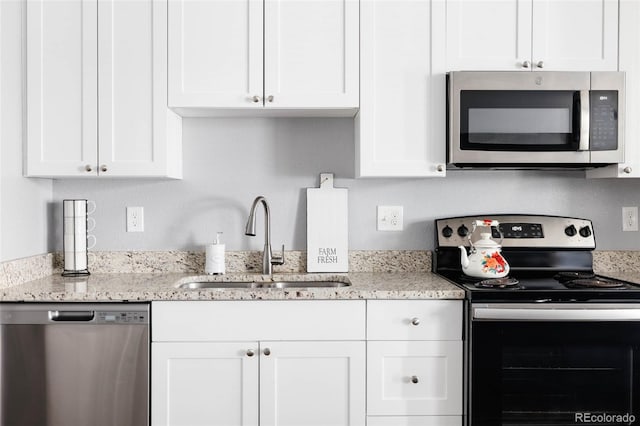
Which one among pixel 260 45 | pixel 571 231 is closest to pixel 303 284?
pixel 260 45

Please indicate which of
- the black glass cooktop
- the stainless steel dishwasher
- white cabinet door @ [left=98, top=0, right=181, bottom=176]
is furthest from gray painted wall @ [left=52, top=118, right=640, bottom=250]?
the stainless steel dishwasher

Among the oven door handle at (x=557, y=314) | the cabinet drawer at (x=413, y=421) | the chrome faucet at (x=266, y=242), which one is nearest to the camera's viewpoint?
the oven door handle at (x=557, y=314)

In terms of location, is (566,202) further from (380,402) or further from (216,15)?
(216,15)

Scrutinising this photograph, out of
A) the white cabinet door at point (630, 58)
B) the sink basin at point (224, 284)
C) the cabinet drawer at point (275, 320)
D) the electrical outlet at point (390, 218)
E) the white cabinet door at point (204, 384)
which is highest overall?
the white cabinet door at point (630, 58)

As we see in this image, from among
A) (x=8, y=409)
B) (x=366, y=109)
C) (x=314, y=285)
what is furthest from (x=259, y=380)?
(x=366, y=109)

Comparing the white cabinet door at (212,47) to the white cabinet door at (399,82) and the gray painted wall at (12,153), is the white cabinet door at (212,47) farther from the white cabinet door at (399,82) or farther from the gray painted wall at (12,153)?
the gray painted wall at (12,153)

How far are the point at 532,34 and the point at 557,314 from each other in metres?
1.17

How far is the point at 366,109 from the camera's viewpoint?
87.8 inches

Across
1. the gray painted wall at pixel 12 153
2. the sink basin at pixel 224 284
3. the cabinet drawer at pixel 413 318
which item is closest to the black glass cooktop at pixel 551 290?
the cabinet drawer at pixel 413 318

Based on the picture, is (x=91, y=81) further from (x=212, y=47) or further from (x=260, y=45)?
(x=260, y=45)

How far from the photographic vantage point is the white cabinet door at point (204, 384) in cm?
198

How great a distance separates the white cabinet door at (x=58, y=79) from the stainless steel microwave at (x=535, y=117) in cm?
152

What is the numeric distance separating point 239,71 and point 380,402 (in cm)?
145

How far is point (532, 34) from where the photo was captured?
224cm
